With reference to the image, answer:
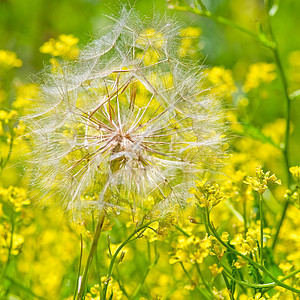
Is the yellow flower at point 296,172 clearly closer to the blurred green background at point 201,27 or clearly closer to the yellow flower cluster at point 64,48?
the yellow flower cluster at point 64,48

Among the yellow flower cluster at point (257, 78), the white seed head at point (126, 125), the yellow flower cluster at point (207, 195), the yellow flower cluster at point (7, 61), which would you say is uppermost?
the yellow flower cluster at point (7, 61)


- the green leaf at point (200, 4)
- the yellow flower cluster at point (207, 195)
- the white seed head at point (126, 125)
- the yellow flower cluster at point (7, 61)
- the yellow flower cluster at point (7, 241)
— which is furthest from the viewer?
the yellow flower cluster at point (7, 61)

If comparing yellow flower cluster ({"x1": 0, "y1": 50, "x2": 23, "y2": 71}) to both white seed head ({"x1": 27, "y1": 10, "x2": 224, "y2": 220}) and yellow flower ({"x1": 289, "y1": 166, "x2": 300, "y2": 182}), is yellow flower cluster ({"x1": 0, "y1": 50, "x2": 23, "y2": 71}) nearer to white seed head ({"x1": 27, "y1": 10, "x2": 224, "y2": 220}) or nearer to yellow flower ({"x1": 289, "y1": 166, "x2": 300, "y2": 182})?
white seed head ({"x1": 27, "y1": 10, "x2": 224, "y2": 220})

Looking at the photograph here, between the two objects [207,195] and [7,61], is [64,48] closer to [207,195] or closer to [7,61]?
[7,61]

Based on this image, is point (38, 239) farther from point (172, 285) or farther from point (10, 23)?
point (10, 23)

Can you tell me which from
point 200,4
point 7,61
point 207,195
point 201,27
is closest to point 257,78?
point 200,4

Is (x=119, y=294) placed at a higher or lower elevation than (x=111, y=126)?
lower

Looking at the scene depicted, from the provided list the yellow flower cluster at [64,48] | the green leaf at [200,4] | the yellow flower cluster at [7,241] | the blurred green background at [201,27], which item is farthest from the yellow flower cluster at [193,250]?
the blurred green background at [201,27]

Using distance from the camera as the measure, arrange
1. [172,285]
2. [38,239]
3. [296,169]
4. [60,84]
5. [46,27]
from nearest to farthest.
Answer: [296,169]
[60,84]
[172,285]
[38,239]
[46,27]

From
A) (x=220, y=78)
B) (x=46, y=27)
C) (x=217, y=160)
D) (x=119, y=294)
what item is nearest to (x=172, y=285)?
(x=119, y=294)
